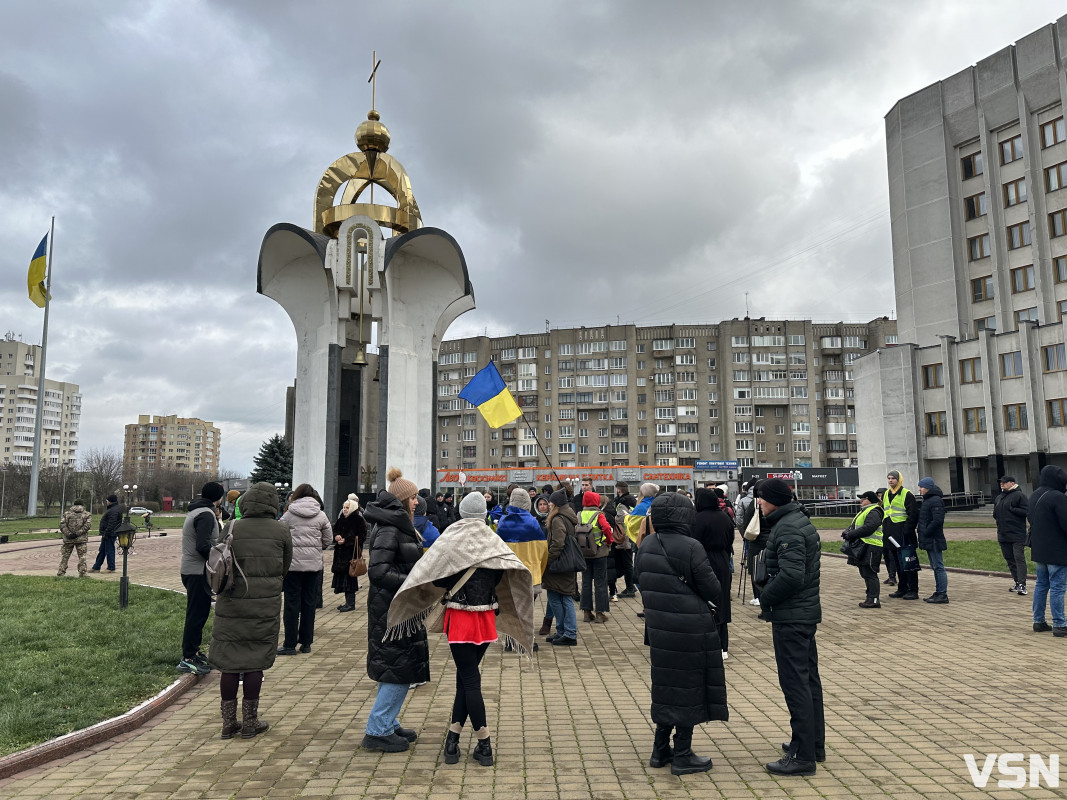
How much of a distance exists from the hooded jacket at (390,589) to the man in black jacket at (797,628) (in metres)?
2.37

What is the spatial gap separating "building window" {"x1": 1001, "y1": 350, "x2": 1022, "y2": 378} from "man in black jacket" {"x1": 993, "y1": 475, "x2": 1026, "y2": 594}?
1215 inches

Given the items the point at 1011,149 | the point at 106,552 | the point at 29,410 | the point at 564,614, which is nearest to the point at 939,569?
the point at 564,614

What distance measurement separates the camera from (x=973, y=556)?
16500 mm

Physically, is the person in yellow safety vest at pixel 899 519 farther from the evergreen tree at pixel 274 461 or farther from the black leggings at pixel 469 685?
the evergreen tree at pixel 274 461

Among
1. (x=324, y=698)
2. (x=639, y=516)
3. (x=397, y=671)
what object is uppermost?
(x=639, y=516)

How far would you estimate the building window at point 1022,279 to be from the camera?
1550 inches

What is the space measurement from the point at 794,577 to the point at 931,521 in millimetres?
7388

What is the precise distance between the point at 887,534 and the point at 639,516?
4170mm

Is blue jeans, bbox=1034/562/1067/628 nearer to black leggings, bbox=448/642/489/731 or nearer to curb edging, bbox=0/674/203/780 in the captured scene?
black leggings, bbox=448/642/489/731

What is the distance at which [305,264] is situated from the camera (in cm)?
2334

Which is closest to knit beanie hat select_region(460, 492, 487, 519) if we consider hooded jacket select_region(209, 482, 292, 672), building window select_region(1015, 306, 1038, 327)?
hooded jacket select_region(209, 482, 292, 672)

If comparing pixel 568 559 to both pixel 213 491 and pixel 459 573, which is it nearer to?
pixel 459 573

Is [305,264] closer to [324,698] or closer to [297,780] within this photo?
[324,698]

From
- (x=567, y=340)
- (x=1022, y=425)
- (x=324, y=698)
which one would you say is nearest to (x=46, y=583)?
(x=324, y=698)
